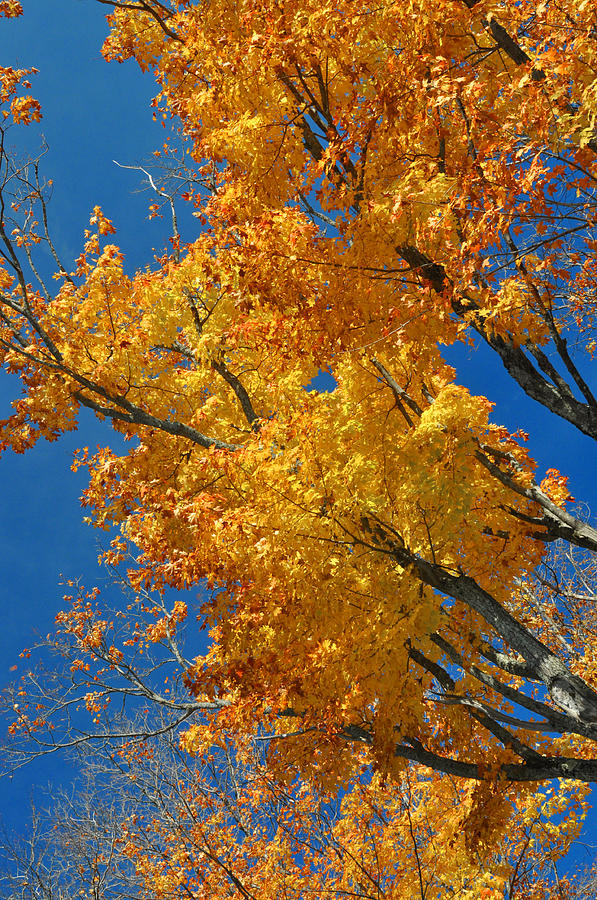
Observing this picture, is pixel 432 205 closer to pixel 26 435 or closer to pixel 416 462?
pixel 416 462

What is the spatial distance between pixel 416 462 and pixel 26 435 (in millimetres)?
5338

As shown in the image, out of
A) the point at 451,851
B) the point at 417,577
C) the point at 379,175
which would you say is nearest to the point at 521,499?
the point at 417,577

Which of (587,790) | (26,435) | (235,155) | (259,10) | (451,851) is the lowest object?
(451,851)

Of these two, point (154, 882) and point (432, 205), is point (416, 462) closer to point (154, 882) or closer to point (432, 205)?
point (432, 205)

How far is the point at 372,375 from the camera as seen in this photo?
6.93 meters

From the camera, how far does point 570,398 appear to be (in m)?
5.91

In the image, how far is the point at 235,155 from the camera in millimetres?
6195

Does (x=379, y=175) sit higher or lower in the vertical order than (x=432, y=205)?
higher

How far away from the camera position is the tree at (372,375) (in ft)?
16.6

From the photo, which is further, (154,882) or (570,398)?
(154,882)

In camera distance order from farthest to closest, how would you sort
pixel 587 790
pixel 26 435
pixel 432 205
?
1. pixel 587 790
2. pixel 26 435
3. pixel 432 205

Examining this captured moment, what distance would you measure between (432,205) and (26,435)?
19.4 feet

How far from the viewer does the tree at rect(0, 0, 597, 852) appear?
5066mm

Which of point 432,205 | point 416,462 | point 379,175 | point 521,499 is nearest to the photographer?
point 432,205
